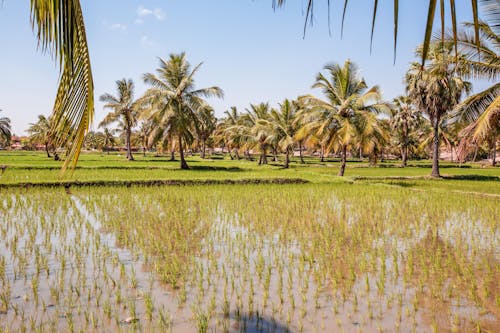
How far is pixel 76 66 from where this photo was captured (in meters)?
1.71

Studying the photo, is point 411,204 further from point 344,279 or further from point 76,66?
point 76,66

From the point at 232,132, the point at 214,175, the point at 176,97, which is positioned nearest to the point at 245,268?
the point at 214,175

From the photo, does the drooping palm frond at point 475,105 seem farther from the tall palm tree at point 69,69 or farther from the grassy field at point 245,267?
the tall palm tree at point 69,69

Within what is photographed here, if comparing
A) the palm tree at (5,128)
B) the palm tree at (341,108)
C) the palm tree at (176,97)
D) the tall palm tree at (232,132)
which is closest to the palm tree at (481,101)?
the palm tree at (341,108)

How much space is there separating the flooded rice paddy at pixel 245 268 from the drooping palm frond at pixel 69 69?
5.92 feet

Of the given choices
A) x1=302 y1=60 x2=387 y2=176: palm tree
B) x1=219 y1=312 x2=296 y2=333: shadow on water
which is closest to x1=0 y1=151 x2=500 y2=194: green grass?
x1=302 y1=60 x2=387 y2=176: palm tree

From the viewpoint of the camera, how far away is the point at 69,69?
1708 millimetres

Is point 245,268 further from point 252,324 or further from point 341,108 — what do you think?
point 341,108

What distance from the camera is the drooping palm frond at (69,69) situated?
1.64 m

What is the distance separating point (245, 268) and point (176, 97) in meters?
16.8

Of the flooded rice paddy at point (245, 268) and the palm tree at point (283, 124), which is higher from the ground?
the palm tree at point (283, 124)

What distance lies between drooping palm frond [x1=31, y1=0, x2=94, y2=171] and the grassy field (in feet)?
5.85

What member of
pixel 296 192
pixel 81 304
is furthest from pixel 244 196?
pixel 81 304

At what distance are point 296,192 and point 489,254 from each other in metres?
6.70
